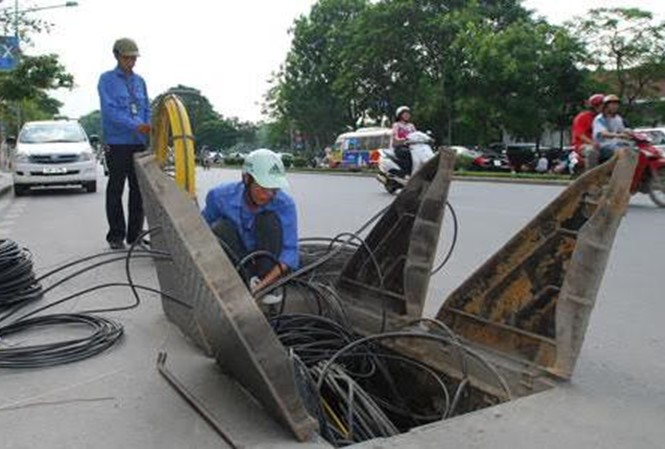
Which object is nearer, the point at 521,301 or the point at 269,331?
the point at 269,331

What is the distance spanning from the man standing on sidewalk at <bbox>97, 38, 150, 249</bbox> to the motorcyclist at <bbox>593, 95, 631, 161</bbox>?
21.7 ft

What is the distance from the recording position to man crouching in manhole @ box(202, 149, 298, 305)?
4.19 meters

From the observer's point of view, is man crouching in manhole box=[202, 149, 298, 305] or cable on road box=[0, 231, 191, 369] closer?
cable on road box=[0, 231, 191, 369]

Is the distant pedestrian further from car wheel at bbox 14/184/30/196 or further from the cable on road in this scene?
the cable on road

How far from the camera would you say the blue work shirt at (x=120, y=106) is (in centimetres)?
712

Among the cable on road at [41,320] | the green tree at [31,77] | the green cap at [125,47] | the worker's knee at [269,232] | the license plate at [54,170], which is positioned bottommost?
the cable on road at [41,320]

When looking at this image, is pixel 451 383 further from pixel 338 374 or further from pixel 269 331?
pixel 269 331

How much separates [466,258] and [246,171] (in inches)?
136

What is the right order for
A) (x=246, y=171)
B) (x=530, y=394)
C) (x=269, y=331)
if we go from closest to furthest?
(x=269, y=331) → (x=530, y=394) → (x=246, y=171)

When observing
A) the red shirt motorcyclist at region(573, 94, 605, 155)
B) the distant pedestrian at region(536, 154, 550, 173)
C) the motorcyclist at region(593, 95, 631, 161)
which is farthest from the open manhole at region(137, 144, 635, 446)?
the distant pedestrian at region(536, 154, 550, 173)

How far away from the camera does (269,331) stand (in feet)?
9.34

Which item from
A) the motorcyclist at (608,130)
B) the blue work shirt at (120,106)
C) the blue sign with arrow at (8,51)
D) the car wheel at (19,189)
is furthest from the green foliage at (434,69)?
the blue work shirt at (120,106)

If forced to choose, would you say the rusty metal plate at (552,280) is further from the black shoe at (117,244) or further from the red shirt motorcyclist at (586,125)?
the red shirt motorcyclist at (586,125)

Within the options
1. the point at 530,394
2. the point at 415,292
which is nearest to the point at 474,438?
the point at 530,394
